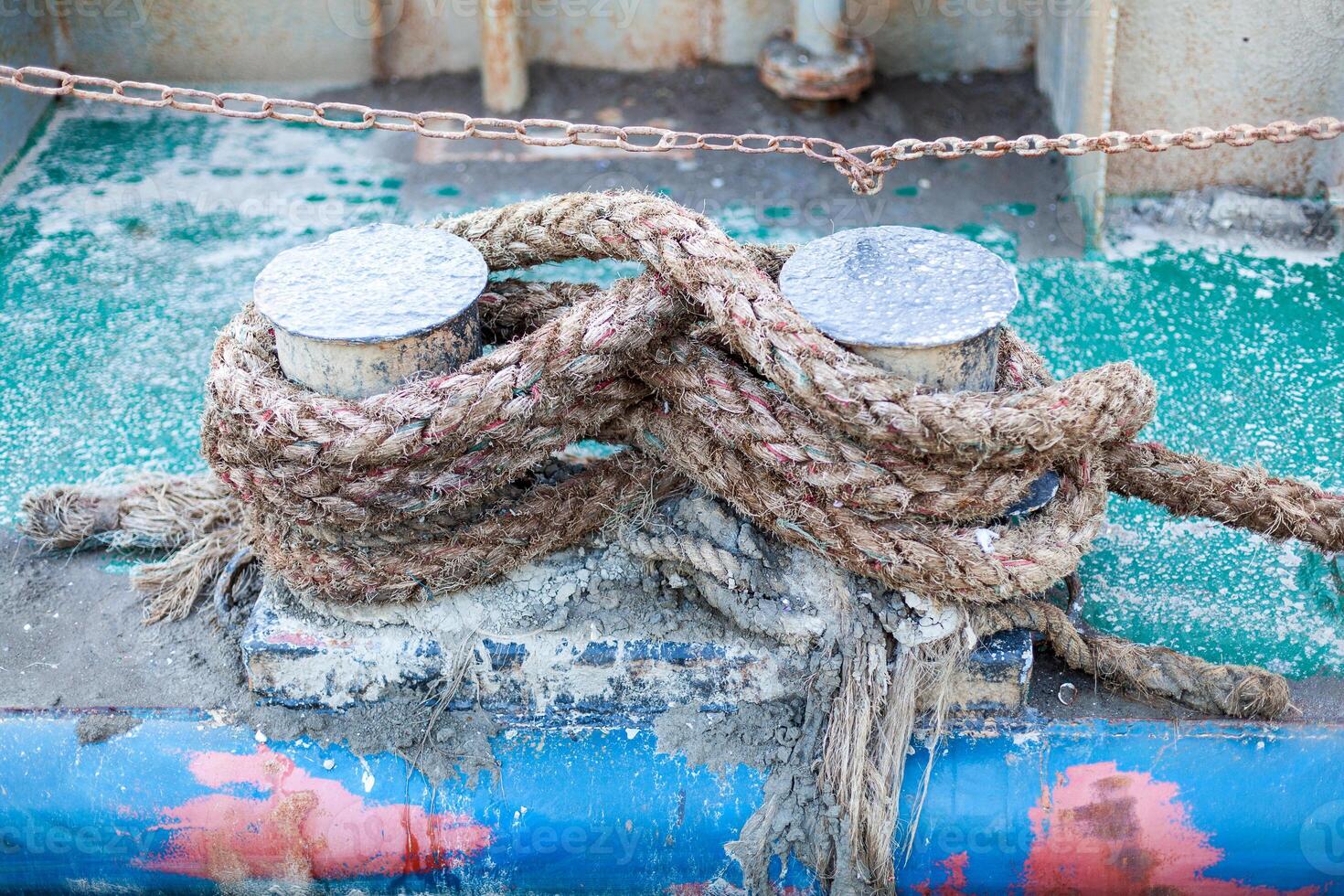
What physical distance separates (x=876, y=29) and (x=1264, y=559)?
2066mm

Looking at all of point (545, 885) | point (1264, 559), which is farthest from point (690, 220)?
point (1264, 559)

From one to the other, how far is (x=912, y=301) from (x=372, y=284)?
0.68 meters

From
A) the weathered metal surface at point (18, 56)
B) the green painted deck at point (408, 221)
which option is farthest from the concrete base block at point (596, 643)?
the weathered metal surface at point (18, 56)

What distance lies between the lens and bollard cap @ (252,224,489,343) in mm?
1566

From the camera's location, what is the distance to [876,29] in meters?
3.65

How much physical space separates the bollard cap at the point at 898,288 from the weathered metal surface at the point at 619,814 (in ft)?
1.84

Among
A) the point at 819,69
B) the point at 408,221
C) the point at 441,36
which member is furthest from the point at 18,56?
the point at 819,69

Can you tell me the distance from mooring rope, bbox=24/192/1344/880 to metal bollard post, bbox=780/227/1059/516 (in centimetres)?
4

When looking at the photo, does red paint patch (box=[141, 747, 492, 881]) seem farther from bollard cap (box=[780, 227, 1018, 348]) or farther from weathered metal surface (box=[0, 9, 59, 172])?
weathered metal surface (box=[0, 9, 59, 172])

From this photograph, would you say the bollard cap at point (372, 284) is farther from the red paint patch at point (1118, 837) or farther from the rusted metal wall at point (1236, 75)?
the rusted metal wall at point (1236, 75)

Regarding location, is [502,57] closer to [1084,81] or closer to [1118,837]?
[1084,81]

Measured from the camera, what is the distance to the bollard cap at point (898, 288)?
1508mm

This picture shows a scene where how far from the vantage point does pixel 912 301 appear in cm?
155

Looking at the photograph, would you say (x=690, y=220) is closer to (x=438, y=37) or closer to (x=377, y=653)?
(x=377, y=653)
